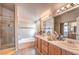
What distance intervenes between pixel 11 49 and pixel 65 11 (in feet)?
3.74

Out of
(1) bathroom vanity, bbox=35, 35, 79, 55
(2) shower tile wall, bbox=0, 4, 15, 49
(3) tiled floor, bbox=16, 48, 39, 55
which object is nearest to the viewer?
(1) bathroom vanity, bbox=35, 35, 79, 55

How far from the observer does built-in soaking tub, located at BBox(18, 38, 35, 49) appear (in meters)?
2.15

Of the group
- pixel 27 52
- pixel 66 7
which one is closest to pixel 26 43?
pixel 27 52

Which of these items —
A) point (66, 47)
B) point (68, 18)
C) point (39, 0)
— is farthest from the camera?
point (68, 18)

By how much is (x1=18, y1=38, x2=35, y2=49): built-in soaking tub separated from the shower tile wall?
139mm

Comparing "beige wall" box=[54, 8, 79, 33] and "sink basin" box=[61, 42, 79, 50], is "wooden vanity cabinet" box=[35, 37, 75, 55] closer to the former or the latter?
"sink basin" box=[61, 42, 79, 50]

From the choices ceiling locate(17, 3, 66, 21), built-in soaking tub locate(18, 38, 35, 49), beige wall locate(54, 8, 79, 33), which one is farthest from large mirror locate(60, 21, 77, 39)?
built-in soaking tub locate(18, 38, 35, 49)

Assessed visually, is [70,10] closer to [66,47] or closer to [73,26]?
[73,26]

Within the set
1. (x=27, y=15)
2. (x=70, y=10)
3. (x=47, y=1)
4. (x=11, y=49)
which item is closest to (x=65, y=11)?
(x=70, y=10)

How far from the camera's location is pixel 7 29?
222cm

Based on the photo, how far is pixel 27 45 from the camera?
85.6 inches

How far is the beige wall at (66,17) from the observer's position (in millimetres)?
1959

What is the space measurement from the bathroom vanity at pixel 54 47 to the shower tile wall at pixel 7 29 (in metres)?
0.45

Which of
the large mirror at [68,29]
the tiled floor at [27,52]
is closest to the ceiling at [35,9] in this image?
the large mirror at [68,29]
